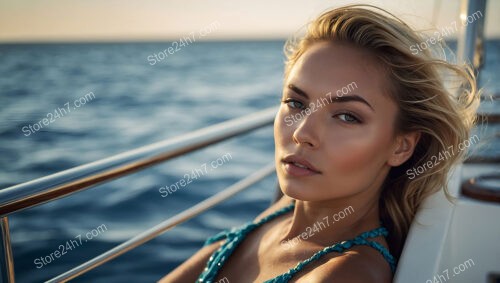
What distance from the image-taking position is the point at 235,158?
9.75 metres

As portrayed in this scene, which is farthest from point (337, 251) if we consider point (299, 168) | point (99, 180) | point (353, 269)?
point (99, 180)

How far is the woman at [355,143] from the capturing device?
1.38 m

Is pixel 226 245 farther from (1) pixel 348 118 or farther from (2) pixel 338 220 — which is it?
(1) pixel 348 118

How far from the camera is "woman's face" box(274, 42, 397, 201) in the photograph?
4.53 ft

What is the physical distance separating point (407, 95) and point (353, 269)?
50cm

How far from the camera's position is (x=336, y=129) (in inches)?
54.5

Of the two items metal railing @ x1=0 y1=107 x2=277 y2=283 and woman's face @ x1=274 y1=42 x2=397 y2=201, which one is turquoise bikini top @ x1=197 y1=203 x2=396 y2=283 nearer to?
woman's face @ x1=274 y1=42 x2=397 y2=201

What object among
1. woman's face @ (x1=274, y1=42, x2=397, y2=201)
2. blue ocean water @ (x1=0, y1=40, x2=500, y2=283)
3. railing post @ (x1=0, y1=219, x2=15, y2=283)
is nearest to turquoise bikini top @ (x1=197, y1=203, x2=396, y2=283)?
woman's face @ (x1=274, y1=42, x2=397, y2=201)

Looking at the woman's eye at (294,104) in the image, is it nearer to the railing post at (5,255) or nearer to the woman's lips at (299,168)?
the woman's lips at (299,168)

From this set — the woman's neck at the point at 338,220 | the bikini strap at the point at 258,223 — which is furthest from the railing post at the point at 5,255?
the woman's neck at the point at 338,220

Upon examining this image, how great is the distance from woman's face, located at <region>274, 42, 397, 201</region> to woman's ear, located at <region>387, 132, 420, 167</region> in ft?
0.12

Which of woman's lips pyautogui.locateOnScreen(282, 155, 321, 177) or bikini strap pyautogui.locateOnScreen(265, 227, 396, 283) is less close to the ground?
woman's lips pyautogui.locateOnScreen(282, 155, 321, 177)

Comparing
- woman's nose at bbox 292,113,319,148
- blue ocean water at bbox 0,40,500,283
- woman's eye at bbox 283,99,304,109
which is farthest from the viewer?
blue ocean water at bbox 0,40,500,283

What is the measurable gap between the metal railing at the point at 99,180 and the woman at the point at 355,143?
37 cm
